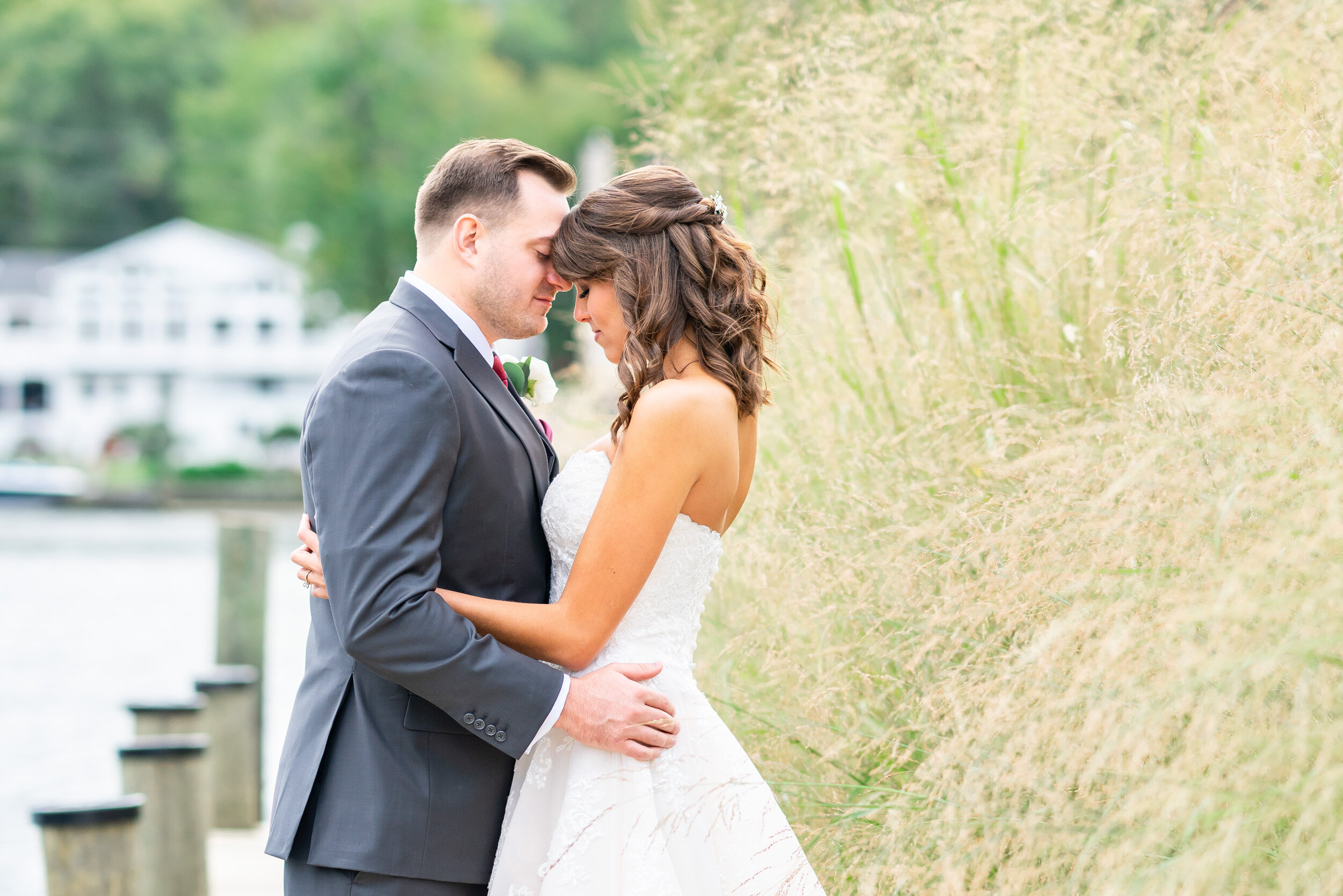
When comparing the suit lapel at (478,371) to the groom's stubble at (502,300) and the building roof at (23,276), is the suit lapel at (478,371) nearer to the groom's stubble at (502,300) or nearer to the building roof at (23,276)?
the groom's stubble at (502,300)

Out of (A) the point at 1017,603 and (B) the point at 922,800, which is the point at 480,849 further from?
→ (A) the point at 1017,603

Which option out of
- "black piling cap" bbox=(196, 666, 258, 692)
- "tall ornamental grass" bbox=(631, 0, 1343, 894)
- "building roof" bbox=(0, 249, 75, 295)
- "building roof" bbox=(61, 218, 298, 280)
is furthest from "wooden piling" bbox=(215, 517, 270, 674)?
"building roof" bbox=(0, 249, 75, 295)

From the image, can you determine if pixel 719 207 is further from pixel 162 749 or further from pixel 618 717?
pixel 162 749

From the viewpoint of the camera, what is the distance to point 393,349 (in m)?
2.28

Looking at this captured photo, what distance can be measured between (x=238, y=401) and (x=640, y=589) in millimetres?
50100

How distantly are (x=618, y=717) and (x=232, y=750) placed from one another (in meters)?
4.41

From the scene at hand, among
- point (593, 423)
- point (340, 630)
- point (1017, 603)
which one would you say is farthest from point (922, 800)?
point (593, 423)

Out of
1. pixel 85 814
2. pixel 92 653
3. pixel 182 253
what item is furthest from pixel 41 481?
pixel 85 814

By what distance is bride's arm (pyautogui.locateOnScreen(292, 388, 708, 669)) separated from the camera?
7.68ft

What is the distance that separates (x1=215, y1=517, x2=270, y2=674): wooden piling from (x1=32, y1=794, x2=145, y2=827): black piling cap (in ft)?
10.6

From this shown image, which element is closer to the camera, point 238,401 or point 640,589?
point 640,589

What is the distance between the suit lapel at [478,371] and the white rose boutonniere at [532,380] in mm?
411

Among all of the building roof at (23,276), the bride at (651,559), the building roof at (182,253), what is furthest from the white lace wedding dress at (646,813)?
the building roof at (23,276)

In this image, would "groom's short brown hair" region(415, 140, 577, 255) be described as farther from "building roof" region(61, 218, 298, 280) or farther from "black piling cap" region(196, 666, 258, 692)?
"building roof" region(61, 218, 298, 280)
